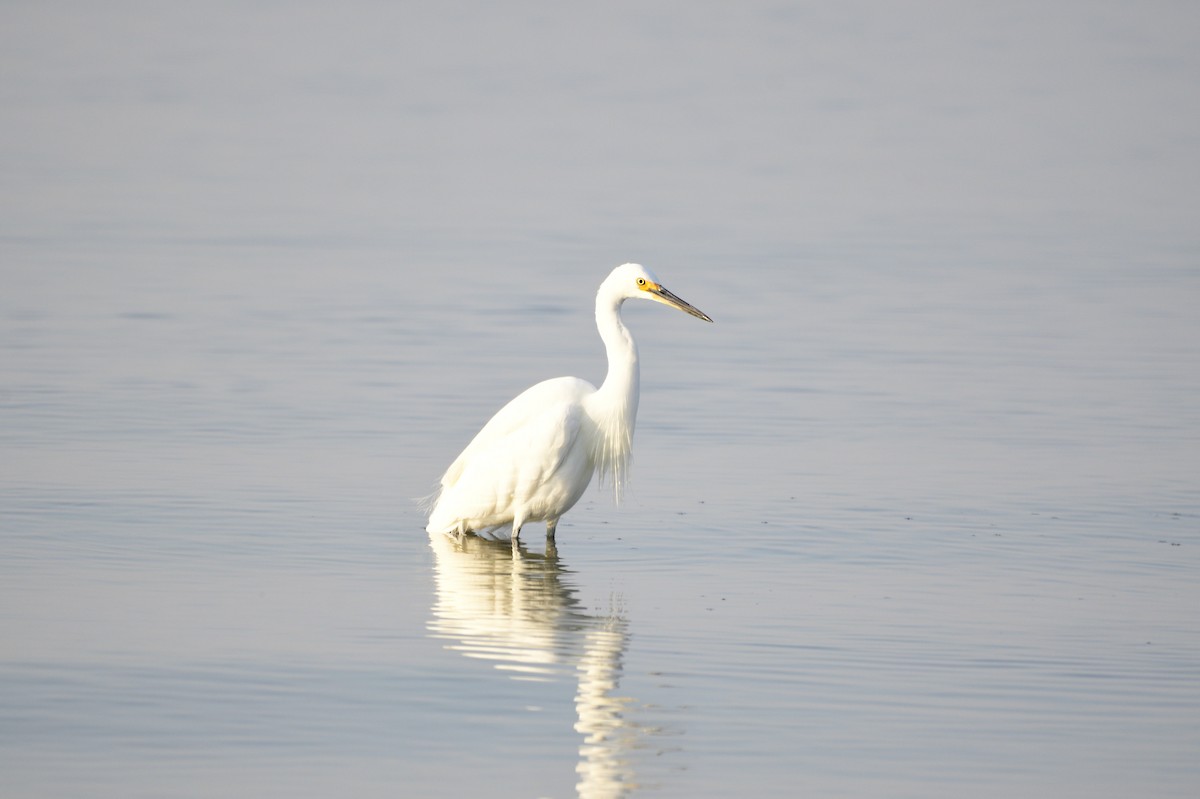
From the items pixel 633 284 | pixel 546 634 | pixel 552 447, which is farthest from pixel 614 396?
pixel 546 634

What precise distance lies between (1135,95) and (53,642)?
1653 inches

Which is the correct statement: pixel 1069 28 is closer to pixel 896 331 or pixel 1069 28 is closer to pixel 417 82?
pixel 417 82

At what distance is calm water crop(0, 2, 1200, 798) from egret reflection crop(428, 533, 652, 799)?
34mm

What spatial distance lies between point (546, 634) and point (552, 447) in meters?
2.20

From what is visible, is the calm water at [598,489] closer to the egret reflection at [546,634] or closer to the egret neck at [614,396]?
the egret reflection at [546,634]

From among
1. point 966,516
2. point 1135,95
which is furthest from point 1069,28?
point 966,516

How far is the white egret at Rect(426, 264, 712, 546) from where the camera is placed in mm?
11297

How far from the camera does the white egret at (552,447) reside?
11.3 meters

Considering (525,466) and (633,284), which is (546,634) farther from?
(633,284)

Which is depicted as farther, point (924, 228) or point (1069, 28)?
point (1069, 28)

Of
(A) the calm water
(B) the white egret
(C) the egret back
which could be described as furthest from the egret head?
(A) the calm water

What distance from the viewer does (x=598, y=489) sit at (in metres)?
12.7

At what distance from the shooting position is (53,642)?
337 inches

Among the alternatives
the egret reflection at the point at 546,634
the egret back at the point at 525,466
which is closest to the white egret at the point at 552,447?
the egret back at the point at 525,466
